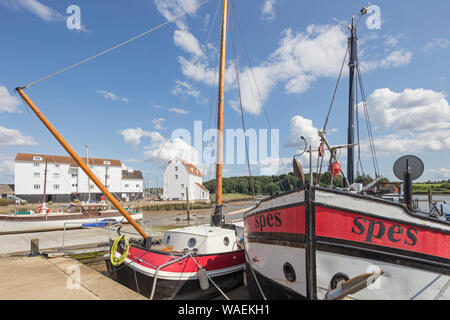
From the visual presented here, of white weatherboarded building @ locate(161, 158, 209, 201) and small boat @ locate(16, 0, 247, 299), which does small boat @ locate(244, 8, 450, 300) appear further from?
white weatherboarded building @ locate(161, 158, 209, 201)

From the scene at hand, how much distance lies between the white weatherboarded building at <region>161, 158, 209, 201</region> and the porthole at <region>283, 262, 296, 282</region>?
52.6m

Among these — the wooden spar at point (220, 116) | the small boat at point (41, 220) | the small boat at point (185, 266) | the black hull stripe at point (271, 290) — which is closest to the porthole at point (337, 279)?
the black hull stripe at point (271, 290)

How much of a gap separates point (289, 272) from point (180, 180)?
56.3 metres

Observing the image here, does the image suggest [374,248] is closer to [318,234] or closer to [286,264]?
[318,234]

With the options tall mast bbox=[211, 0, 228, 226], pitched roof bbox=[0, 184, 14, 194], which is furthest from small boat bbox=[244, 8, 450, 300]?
pitched roof bbox=[0, 184, 14, 194]

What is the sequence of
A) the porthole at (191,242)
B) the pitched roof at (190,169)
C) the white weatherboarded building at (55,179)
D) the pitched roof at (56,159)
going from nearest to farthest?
the porthole at (191,242) → the white weatherboarded building at (55,179) → the pitched roof at (56,159) → the pitched roof at (190,169)

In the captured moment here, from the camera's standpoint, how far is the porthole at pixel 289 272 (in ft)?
16.4

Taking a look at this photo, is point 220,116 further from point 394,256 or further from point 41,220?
point 41,220

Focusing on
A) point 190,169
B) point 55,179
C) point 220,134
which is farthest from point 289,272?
point 55,179

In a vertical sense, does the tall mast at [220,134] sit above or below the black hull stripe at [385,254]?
above

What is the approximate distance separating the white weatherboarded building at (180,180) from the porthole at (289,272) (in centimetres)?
5258

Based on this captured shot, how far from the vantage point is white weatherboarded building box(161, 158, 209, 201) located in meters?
58.0

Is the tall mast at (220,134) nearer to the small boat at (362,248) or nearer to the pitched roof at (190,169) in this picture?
the small boat at (362,248)

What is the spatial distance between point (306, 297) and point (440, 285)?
8.09 ft
